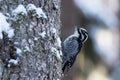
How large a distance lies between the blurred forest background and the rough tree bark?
575cm

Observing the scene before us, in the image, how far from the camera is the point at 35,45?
3916 millimetres

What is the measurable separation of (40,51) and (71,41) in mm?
1555

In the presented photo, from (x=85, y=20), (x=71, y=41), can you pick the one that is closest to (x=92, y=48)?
(x=85, y=20)

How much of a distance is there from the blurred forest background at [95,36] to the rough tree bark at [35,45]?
575 centimetres

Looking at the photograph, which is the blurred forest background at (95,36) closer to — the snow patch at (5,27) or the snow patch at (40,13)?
the snow patch at (40,13)

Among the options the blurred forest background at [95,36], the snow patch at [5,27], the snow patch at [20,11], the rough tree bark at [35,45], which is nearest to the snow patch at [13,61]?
the rough tree bark at [35,45]

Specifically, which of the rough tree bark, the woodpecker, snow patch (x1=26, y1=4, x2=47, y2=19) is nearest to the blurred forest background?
the woodpecker

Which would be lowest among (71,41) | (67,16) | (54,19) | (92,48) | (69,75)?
(92,48)

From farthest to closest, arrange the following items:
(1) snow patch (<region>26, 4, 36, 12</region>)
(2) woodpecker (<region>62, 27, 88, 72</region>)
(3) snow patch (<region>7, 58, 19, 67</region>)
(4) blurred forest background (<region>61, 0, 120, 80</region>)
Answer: (4) blurred forest background (<region>61, 0, 120, 80</region>) → (2) woodpecker (<region>62, 27, 88, 72</region>) → (1) snow patch (<region>26, 4, 36, 12</region>) → (3) snow patch (<region>7, 58, 19, 67</region>)

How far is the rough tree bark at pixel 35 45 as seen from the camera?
150 inches

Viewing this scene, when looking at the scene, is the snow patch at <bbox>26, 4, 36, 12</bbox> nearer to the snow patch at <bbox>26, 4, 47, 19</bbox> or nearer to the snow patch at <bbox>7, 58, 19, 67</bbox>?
the snow patch at <bbox>26, 4, 47, 19</bbox>

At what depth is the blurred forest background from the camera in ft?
35.8

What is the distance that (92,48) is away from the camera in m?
14.1

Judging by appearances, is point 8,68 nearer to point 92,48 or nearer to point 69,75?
point 69,75
